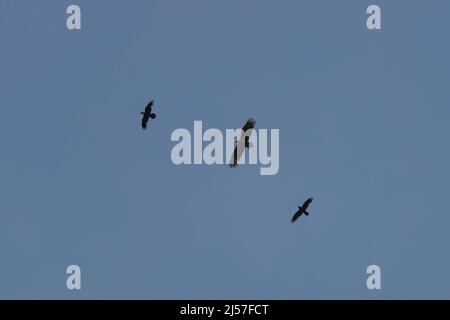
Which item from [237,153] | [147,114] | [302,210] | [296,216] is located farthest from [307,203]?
[147,114]

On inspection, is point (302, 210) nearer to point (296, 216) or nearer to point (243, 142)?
point (296, 216)

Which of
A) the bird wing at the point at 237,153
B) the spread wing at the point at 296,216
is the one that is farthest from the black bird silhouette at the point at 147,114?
the spread wing at the point at 296,216

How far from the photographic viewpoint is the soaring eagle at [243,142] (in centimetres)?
7500

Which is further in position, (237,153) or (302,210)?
(302,210)

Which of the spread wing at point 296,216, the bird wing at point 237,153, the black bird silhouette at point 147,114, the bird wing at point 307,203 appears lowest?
the spread wing at point 296,216

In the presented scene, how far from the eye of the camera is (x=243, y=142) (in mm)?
75375

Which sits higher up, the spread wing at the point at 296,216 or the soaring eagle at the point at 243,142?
the soaring eagle at the point at 243,142

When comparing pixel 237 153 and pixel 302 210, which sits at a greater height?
pixel 237 153

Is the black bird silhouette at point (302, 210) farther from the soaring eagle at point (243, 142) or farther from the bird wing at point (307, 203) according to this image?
the soaring eagle at point (243, 142)
